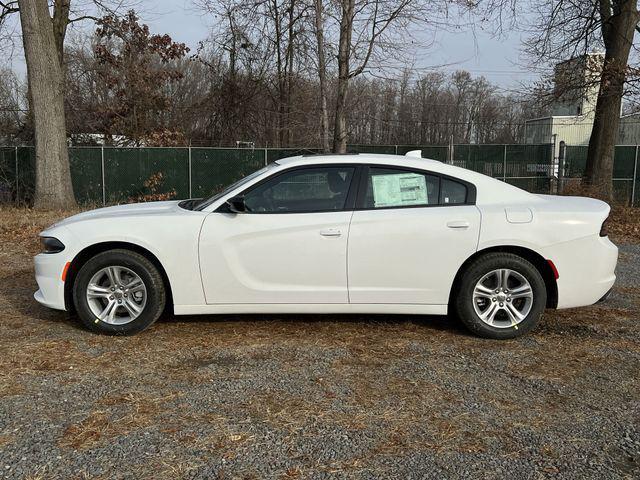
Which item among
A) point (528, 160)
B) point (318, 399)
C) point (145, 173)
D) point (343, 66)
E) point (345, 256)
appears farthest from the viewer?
point (528, 160)

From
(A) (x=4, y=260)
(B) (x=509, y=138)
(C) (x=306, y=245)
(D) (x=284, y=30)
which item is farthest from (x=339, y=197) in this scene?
(B) (x=509, y=138)

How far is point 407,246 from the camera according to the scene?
188 inches

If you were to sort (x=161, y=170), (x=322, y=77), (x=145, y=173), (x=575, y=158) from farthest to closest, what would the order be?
(x=575, y=158) < (x=161, y=170) < (x=145, y=173) < (x=322, y=77)

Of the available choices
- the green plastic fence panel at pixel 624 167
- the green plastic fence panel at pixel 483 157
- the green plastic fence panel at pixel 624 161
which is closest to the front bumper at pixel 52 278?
the green plastic fence panel at pixel 483 157

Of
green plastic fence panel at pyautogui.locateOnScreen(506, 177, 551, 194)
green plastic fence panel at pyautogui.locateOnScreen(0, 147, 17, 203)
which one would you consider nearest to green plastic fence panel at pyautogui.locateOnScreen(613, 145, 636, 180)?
green plastic fence panel at pyautogui.locateOnScreen(506, 177, 551, 194)

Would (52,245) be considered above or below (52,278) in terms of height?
above

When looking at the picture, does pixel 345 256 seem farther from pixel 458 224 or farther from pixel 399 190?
pixel 458 224

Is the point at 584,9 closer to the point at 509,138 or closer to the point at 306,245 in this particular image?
the point at 306,245

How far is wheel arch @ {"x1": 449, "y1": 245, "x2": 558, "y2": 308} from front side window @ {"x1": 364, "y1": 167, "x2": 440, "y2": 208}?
1.89 ft

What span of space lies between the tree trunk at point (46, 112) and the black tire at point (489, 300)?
11487mm

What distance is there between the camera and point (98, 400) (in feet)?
12.1

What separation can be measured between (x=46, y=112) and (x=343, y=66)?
23.4 feet

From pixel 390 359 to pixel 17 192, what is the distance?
1558 centimetres

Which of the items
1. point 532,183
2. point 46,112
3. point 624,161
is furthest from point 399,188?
point 532,183
